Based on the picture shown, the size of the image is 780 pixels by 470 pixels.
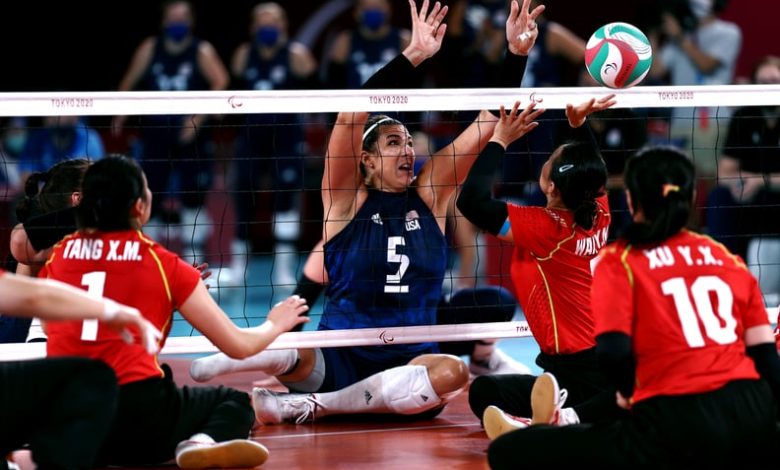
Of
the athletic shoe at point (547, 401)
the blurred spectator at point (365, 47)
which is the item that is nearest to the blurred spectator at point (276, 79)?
the blurred spectator at point (365, 47)

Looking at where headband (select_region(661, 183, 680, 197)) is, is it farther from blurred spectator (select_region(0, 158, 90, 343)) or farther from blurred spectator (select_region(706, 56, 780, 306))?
blurred spectator (select_region(706, 56, 780, 306))

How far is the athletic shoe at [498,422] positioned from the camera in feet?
15.8

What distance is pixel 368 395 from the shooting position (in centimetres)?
559

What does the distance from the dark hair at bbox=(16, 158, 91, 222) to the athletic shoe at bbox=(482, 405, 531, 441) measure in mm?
2086

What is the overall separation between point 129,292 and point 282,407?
164 centimetres

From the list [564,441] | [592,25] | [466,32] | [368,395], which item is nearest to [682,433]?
[564,441]

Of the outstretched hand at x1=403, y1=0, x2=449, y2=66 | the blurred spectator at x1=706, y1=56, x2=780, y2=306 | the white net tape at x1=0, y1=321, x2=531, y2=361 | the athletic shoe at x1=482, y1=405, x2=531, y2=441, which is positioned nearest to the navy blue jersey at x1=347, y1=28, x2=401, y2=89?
the blurred spectator at x1=706, y1=56, x2=780, y2=306

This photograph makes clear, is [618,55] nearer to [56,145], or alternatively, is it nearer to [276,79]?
[276,79]

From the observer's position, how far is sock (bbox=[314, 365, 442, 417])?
5457 mm

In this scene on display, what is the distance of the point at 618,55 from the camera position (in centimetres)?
537

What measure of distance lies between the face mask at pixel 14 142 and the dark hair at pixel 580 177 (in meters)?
9.41

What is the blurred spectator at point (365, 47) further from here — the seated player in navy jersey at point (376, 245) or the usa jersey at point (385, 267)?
the usa jersey at point (385, 267)

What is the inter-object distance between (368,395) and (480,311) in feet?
3.43

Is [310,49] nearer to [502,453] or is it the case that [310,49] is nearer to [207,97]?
[207,97]
